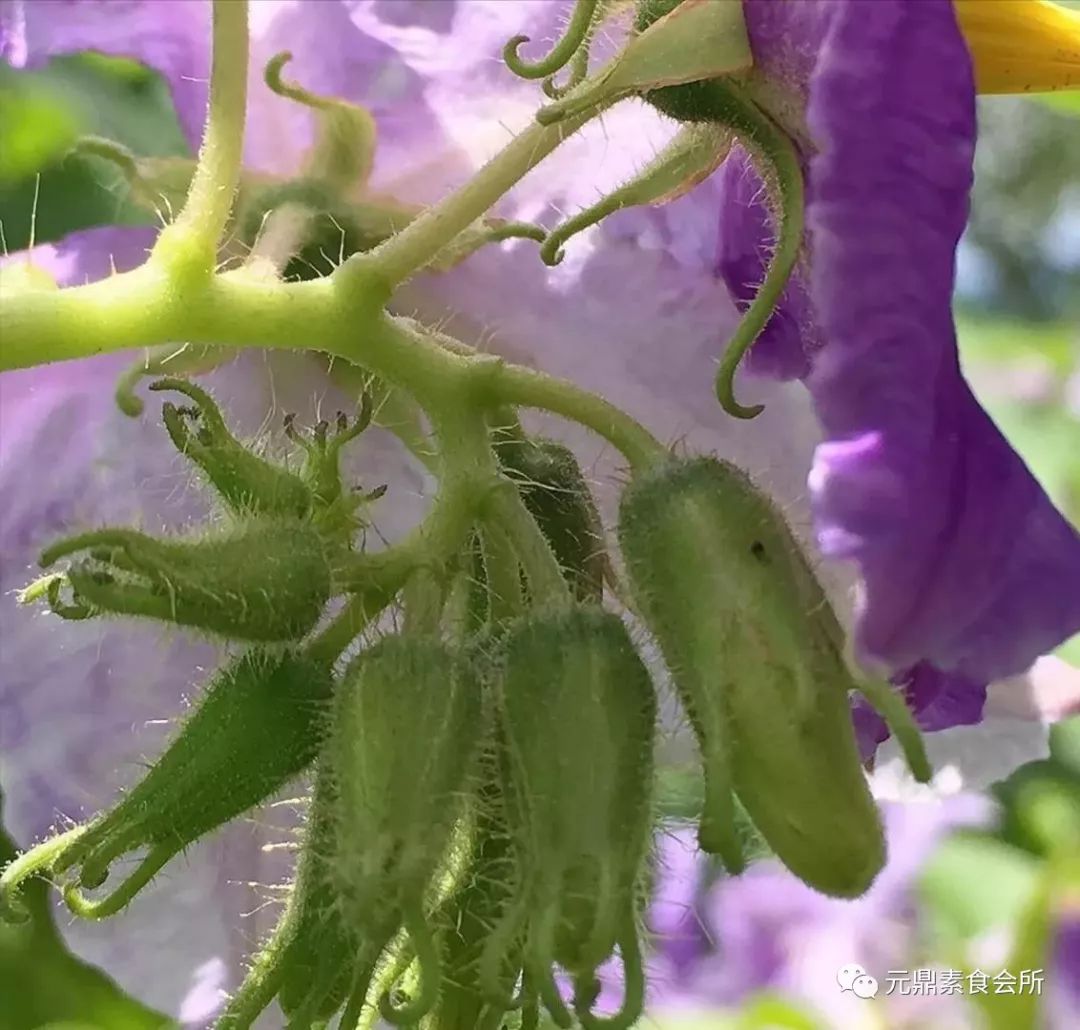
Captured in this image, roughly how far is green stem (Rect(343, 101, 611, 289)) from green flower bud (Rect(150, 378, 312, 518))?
0.19ft

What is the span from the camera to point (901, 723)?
0.42 m

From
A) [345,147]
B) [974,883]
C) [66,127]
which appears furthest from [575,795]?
[974,883]

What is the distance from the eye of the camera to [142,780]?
1.62 feet

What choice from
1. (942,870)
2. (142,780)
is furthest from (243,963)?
(942,870)

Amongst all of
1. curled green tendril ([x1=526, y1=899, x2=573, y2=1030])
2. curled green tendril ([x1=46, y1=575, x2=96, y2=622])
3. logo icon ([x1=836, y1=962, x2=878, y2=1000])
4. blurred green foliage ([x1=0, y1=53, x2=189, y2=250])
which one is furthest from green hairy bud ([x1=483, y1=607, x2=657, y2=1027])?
logo icon ([x1=836, y1=962, x2=878, y2=1000])

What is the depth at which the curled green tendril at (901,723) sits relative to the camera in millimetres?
416

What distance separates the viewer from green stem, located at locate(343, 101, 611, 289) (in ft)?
1.70

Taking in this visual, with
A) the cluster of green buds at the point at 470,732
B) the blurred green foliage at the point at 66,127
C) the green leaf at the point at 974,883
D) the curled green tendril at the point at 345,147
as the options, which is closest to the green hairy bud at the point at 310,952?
the cluster of green buds at the point at 470,732

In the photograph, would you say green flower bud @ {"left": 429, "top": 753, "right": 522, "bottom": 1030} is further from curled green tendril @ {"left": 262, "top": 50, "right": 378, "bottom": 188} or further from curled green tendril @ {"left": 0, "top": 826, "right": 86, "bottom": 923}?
curled green tendril @ {"left": 262, "top": 50, "right": 378, "bottom": 188}

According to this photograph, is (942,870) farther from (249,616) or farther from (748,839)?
(249,616)

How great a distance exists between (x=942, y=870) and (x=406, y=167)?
2.65 feet

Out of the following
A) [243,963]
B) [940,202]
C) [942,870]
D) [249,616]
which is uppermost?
[940,202]

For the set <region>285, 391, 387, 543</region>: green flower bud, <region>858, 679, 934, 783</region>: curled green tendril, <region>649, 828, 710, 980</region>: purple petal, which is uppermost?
<region>858, 679, 934, 783</region>: curled green tendril

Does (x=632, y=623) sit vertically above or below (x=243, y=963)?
above
